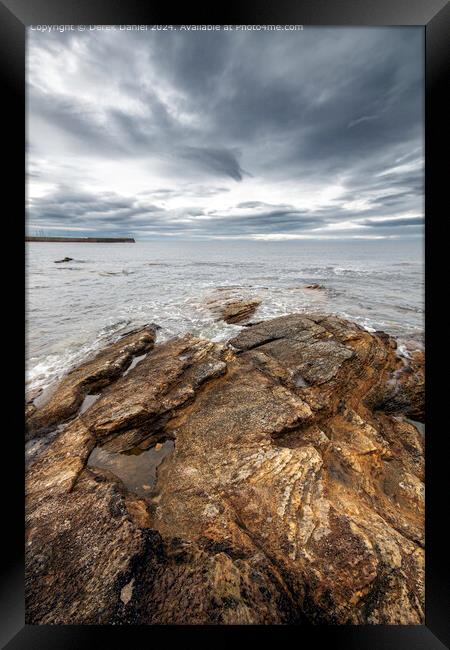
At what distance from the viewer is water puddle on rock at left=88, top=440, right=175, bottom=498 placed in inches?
148

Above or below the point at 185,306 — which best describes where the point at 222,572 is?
below

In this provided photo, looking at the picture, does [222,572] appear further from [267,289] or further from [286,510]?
[267,289]

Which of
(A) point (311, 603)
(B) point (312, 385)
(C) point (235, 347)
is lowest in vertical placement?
(A) point (311, 603)

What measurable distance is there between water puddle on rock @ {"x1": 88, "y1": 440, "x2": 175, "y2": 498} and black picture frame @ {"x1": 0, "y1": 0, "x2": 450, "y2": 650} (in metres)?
1.49

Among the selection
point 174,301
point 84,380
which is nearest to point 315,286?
point 174,301

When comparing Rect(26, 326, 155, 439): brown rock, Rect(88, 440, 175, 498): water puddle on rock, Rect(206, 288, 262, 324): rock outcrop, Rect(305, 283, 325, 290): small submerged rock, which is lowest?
Rect(88, 440, 175, 498): water puddle on rock

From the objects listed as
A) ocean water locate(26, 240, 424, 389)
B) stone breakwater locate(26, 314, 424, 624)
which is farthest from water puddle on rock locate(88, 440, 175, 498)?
ocean water locate(26, 240, 424, 389)

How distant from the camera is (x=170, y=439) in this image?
4391 mm

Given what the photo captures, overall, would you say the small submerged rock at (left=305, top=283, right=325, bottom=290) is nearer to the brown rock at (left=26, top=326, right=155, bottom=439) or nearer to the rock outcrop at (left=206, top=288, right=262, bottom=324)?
the rock outcrop at (left=206, top=288, right=262, bottom=324)

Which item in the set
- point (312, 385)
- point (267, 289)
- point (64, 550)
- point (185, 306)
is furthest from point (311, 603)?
point (267, 289)

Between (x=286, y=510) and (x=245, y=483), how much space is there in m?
0.58
